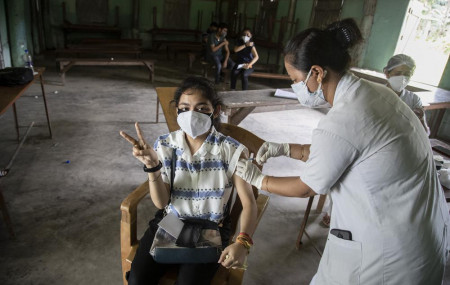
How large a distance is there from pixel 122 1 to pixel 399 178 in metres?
11.9

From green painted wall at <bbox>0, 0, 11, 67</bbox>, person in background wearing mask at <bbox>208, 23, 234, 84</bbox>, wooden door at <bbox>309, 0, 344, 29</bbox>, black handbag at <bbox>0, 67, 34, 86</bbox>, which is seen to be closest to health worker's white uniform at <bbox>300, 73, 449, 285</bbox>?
black handbag at <bbox>0, 67, 34, 86</bbox>

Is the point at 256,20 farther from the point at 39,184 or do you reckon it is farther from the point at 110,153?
the point at 39,184

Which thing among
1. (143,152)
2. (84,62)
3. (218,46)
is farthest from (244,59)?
(143,152)

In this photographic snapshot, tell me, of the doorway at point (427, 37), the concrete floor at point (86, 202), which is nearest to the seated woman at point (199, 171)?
the concrete floor at point (86, 202)

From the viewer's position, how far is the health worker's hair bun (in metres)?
1.22

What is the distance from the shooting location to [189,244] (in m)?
1.55

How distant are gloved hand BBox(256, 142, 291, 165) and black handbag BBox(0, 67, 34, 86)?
271 centimetres

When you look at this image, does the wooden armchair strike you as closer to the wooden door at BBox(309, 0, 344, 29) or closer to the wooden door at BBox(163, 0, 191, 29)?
the wooden door at BBox(309, 0, 344, 29)

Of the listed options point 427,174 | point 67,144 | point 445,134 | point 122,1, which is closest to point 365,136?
point 427,174

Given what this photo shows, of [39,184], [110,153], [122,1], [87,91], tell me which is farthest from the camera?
[122,1]

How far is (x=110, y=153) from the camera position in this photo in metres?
3.90

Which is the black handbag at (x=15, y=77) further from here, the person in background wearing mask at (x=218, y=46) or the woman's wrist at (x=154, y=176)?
the person in background wearing mask at (x=218, y=46)

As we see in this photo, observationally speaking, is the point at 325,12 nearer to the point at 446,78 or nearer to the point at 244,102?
the point at 446,78

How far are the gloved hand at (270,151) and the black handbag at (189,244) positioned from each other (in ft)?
1.55
